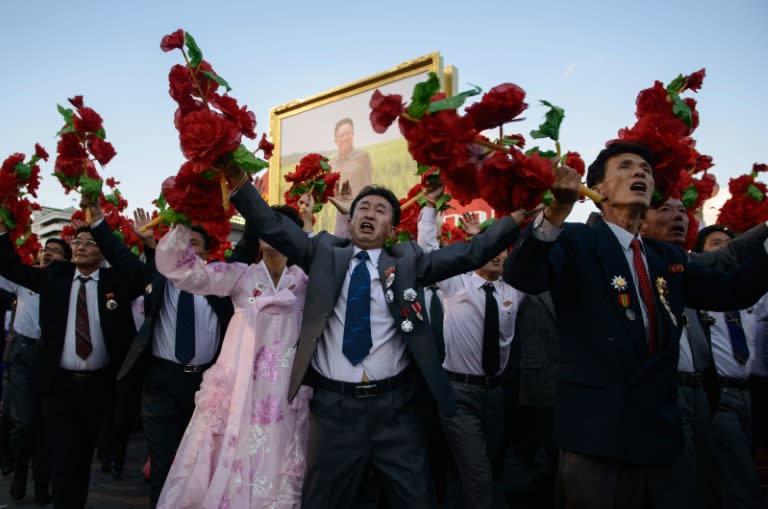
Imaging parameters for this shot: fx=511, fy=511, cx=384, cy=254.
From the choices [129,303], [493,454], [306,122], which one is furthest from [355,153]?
[493,454]

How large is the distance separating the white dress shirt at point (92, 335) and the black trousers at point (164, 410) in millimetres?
510

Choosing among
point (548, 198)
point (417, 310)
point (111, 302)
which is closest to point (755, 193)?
point (548, 198)

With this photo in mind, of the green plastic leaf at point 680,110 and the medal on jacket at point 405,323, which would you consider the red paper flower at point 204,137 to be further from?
the green plastic leaf at point 680,110

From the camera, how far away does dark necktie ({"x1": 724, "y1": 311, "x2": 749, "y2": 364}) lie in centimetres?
390

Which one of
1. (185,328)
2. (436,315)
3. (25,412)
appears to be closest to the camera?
(185,328)

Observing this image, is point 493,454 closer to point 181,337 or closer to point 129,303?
point 181,337

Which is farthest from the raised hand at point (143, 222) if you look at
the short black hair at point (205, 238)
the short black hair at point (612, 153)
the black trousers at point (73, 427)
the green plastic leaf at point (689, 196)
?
the green plastic leaf at point (689, 196)

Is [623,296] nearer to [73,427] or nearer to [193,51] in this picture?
[193,51]

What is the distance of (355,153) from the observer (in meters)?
8.22

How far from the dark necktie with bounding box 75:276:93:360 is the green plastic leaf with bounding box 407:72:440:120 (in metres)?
3.45

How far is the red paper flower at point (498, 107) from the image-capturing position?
1899mm

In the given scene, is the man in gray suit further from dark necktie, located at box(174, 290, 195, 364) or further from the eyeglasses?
the eyeglasses

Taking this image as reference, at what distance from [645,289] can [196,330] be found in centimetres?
326

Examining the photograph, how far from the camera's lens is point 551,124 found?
201cm
